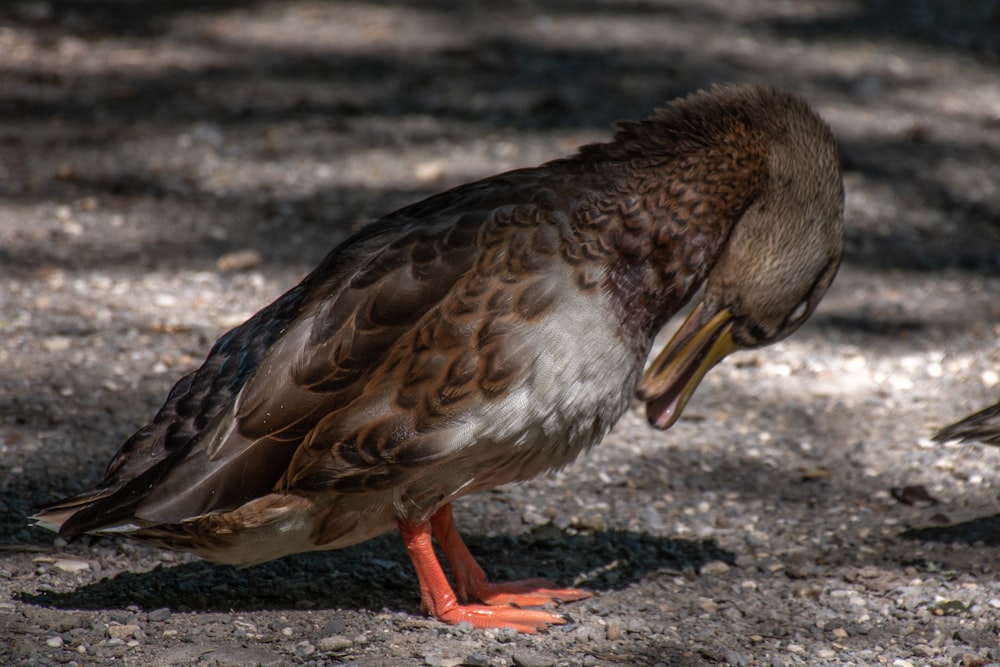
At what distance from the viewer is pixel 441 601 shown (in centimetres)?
381

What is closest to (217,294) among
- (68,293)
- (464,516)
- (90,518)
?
(68,293)

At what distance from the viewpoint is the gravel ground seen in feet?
12.7

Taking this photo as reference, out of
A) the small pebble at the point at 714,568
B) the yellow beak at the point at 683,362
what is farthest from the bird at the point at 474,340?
the small pebble at the point at 714,568

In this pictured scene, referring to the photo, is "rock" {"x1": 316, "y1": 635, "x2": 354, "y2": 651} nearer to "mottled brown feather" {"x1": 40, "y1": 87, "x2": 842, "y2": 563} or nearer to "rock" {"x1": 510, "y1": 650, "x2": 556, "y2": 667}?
"mottled brown feather" {"x1": 40, "y1": 87, "x2": 842, "y2": 563}

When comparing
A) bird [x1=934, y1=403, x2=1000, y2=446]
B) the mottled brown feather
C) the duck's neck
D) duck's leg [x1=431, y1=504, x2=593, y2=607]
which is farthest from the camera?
bird [x1=934, y1=403, x2=1000, y2=446]

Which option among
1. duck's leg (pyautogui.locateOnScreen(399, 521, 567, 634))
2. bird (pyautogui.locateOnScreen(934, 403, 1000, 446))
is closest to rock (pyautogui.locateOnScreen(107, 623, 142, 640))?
duck's leg (pyautogui.locateOnScreen(399, 521, 567, 634))

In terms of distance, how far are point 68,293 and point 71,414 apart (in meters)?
1.24

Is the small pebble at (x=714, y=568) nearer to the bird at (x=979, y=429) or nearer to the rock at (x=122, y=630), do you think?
the bird at (x=979, y=429)

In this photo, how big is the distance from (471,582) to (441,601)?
220mm

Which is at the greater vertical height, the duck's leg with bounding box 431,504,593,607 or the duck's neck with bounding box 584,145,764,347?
the duck's neck with bounding box 584,145,764,347

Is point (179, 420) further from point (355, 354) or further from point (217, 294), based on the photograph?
point (217, 294)

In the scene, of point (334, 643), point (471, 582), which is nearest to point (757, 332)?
point (471, 582)

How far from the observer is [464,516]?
4.63 meters

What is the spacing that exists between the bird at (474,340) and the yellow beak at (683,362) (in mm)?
108
